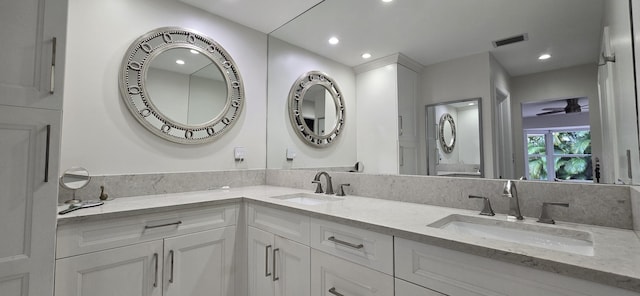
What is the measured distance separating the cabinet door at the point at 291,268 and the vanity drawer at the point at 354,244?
0.11m

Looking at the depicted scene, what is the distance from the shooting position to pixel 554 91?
1.13 m

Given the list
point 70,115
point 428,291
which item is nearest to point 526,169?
point 428,291

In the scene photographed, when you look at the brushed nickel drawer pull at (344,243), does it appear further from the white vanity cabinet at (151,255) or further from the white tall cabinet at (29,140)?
the white tall cabinet at (29,140)

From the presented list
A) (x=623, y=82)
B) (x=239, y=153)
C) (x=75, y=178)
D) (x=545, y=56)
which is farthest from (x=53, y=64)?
(x=623, y=82)

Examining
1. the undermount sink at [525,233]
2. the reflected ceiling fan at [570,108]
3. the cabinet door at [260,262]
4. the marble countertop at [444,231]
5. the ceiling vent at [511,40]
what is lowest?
the cabinet door at [260,262]

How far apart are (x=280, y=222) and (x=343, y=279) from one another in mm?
491

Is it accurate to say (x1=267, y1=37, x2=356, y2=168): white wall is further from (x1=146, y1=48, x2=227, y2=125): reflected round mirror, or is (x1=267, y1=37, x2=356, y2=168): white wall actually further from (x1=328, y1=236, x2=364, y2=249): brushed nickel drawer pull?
(x1=328, y1=236, x2=364, y2=249): brushed nickel drawer pull

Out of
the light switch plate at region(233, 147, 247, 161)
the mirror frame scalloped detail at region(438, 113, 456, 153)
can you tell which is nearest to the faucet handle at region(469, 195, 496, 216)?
the mirror frame scalloped detail at region(438, 113, 456, 153)

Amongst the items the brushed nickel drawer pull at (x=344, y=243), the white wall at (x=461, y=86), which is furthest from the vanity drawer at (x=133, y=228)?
the white wall at (x=461, y=86)

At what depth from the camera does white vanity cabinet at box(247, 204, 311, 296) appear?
1333 millimetres

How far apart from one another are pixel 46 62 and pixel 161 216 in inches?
33.6

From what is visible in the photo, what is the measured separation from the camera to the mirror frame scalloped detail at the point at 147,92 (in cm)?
179

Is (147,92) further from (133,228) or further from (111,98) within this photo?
(133,228)

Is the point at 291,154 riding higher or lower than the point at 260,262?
higher
